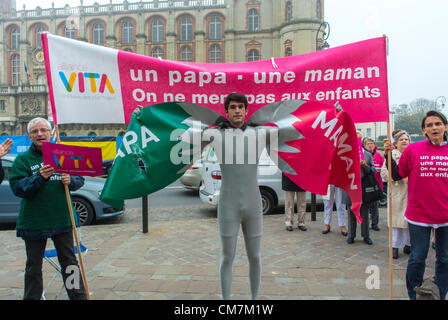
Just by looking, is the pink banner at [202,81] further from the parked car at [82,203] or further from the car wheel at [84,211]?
the car wheel at [84,211]

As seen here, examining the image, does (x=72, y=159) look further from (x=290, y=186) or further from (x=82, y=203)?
(x=82, y=203)

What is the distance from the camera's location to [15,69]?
175 feet

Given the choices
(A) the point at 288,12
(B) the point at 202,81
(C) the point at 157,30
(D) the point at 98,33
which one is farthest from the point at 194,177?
(D) the point at 98,33

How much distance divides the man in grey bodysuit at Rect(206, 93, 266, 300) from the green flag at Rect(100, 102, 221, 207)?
0.28 metres

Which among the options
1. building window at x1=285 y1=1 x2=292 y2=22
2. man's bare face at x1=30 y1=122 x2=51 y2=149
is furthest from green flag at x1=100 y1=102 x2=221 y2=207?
building window at x1=285 y1=1 x2=292 y2=22

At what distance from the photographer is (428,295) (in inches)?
104

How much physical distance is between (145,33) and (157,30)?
2.05 metres

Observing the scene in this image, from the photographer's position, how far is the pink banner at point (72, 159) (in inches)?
114

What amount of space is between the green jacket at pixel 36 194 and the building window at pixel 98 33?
55.8 m

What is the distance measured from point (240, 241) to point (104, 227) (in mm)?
3077

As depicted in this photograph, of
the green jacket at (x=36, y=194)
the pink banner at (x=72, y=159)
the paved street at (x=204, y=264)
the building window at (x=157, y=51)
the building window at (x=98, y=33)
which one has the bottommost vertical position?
the paved street at (x=204, y=264)

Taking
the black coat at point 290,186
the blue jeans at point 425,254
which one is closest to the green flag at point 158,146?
the blue jeans at point 425,254

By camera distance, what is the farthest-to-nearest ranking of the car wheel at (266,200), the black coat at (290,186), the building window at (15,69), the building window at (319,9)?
the building window at (15,69) < the building window at (319,9) < the car wheel at (266,200) < the black coat at (290,186)

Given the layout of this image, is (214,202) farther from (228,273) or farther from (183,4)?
(183,4)
